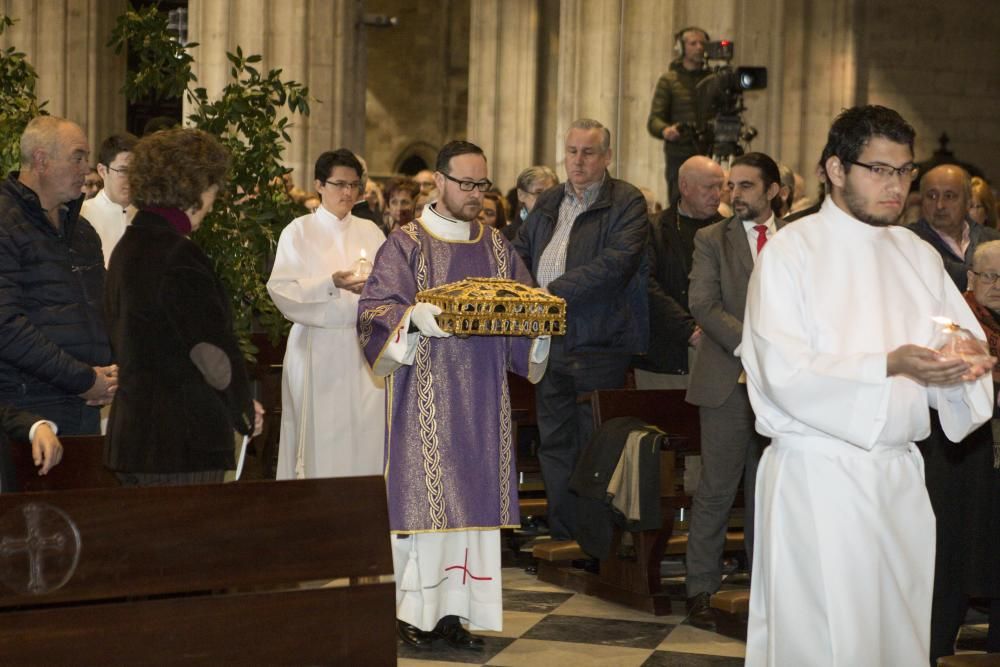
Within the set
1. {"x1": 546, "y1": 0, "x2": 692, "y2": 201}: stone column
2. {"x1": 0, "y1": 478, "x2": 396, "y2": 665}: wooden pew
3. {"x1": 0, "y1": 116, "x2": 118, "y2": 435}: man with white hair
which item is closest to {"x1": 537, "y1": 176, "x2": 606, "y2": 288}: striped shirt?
{"x1": 0, "y1": 116, "x2": 118, "y2": 435}: man with white hair

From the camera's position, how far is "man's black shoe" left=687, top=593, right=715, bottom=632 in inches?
248

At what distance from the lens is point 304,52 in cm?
1376

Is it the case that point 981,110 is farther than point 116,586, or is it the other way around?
point 981,110

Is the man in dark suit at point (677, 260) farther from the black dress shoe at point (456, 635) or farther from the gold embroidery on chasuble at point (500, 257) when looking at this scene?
the black dress shoe at point (456, 635)

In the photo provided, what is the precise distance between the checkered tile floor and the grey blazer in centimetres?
99

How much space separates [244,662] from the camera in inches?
140

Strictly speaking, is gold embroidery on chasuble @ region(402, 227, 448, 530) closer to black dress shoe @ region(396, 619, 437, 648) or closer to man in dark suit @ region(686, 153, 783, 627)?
black dress shoe @ region(396, 619, 437, 648)

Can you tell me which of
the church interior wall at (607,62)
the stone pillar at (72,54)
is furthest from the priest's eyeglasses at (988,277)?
the stone pillar at (72,54)

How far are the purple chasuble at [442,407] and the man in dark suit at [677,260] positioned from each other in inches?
66.8

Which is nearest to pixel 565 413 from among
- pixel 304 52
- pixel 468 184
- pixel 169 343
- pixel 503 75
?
pixel 468 184

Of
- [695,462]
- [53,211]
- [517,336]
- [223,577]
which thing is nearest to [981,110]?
[695,462]

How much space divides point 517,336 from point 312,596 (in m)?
2.17

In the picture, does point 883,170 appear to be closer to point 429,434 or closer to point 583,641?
point 429,434

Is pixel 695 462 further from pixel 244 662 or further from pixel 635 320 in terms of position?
pixel 244 662
